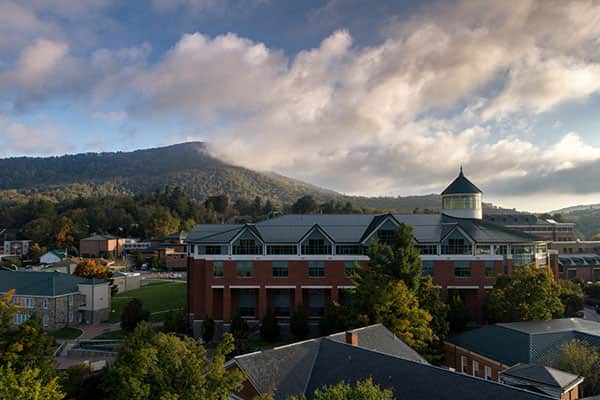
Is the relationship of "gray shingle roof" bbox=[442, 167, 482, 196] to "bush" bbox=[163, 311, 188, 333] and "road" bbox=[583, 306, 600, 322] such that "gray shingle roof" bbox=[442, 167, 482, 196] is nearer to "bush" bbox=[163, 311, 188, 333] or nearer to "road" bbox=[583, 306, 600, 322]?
"road" bbox=[583, 306, 600, 322]

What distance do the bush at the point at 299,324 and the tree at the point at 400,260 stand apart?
1101 centimetres

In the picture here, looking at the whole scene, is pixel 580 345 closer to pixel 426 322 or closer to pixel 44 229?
pixel 426 322

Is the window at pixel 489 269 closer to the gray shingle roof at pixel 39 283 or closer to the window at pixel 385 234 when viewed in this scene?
the window at pixel 385 234

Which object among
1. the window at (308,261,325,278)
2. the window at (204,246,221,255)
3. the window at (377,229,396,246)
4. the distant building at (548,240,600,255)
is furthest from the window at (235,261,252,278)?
the distant building at (548,240,600,255)

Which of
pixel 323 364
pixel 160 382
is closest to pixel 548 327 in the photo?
pixel 323 364

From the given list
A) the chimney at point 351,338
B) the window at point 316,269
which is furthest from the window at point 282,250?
the chimney at point 351,338

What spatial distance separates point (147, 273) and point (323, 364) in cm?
9085

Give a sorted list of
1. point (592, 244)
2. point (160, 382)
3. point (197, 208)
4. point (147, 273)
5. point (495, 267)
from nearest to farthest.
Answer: point (160, 382) → point (495, 267) → point (592, 244) → point (147, 273) → point (197, 208)

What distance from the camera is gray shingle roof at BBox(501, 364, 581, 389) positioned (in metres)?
23.2

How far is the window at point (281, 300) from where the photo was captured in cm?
4949

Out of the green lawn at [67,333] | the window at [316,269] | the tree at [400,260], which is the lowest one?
the green lawn at [67,333]

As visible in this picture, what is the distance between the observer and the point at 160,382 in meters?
16.1

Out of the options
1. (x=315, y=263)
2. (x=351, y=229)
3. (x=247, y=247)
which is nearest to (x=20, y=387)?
(x=247, y=247)

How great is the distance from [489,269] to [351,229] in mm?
14868
